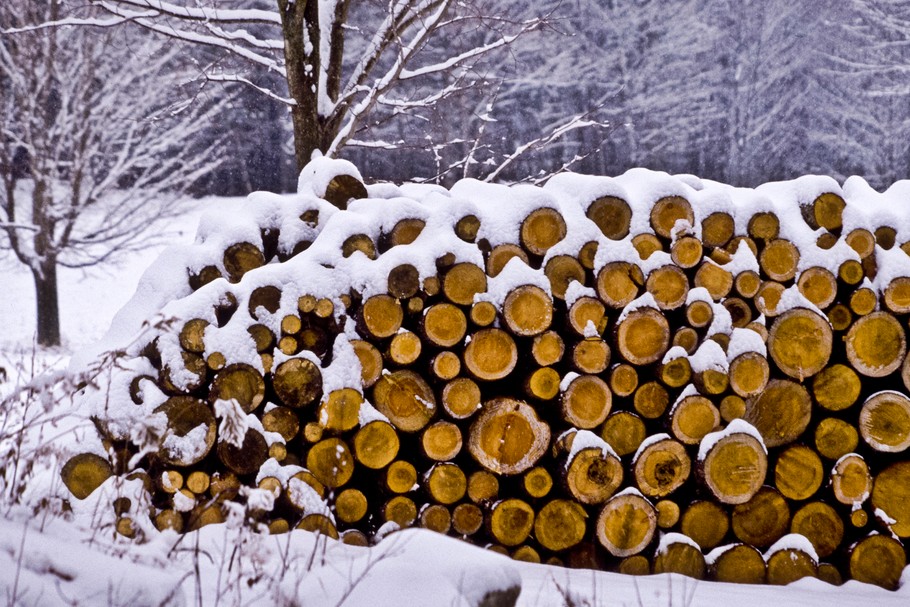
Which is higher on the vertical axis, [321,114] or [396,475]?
[321,114]

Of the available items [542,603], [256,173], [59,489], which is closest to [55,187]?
[256,173]

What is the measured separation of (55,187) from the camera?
33.1 feet

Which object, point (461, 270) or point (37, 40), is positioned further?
point (37, 40)

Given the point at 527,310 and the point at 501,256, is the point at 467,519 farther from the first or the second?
the point at 501,256

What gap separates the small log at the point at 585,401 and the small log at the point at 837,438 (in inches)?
40.5

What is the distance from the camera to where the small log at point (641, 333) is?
300cm

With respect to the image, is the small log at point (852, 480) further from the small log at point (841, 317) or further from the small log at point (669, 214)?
the small log at point (669, 214)

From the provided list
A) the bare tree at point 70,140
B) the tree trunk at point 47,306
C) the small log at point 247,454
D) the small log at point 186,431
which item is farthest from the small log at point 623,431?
the tree trunk at point 47,306

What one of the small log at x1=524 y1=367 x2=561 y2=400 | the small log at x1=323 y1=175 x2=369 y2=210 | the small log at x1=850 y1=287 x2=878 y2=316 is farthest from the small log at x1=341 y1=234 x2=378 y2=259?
the small log at x1=850 y1=287 x2=878 y2=316

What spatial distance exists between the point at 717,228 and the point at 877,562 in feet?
5.39

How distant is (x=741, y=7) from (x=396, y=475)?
42.9ft

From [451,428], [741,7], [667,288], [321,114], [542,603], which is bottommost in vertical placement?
[542,603]

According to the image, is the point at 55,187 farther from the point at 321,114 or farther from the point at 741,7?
the point at 741,7

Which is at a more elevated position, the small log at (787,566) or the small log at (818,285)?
the small log at (818,285)
